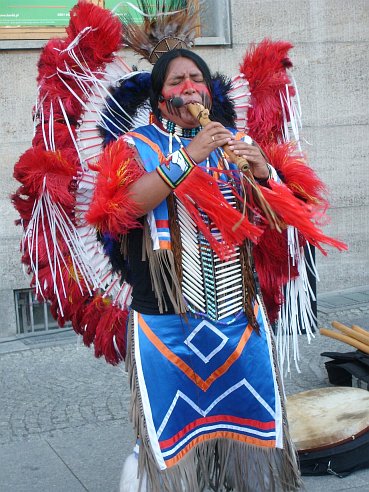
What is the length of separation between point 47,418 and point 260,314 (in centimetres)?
185

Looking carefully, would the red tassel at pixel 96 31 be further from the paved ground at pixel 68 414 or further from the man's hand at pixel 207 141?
the paved ground at pixel 68 414

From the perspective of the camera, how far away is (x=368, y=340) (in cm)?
429

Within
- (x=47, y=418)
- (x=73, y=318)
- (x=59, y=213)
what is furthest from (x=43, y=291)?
(x=47, y=418)

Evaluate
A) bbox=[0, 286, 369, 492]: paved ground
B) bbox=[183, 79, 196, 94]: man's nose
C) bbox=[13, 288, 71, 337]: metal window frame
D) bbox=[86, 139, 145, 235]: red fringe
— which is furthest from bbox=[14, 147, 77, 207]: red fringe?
bbox=[13, 288, 71, 337]: metal window frame

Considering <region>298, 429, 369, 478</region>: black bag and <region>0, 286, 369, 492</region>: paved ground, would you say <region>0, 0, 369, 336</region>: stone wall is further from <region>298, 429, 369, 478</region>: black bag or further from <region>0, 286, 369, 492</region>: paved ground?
<region>298, 429, 369, 478</region>: black bag

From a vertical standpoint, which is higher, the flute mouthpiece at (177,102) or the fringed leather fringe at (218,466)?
the flute mouthpiece at (177,102)

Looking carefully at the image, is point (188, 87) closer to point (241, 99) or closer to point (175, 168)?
point (175, 168)

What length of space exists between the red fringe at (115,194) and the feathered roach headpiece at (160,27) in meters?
0.49

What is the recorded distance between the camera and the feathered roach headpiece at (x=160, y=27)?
9.42 feet

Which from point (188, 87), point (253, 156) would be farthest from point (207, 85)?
point (253, 156)

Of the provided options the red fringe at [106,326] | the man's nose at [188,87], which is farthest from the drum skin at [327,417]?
the man's nose at [188,87]

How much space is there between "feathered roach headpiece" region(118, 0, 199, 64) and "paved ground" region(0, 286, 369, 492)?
1.84 metres

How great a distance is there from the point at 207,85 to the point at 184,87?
0.37 ft

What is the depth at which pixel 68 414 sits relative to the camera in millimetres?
4305
